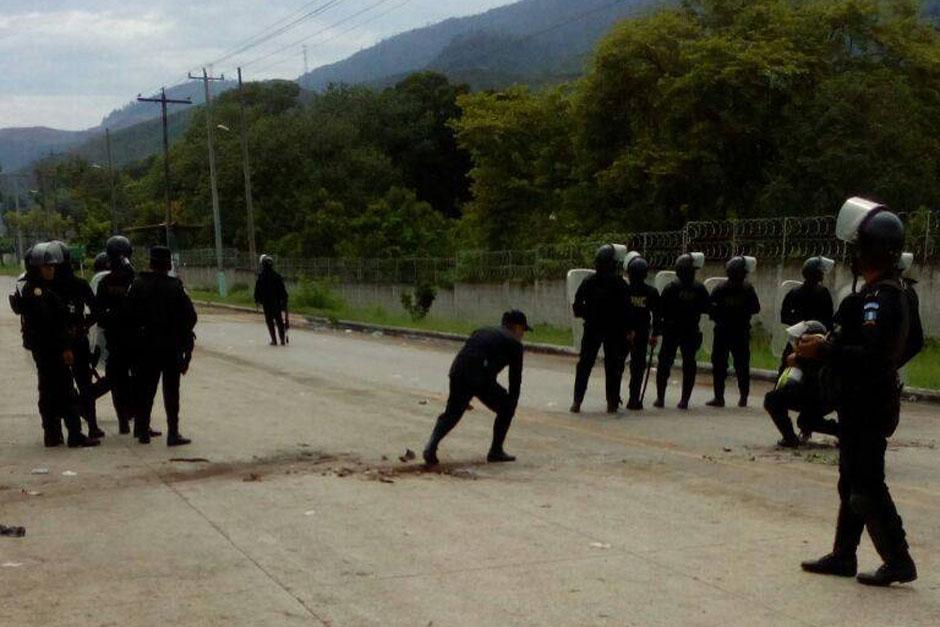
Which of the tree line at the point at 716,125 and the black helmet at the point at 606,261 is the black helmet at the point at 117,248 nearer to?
the black helmet at the point at 606,261

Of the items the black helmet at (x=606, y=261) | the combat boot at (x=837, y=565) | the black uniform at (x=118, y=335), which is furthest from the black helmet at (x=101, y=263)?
the combat boot at (x=837, y=565)

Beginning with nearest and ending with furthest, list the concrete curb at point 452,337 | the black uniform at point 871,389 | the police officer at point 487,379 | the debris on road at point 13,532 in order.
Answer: the black uniform at point 871,389 < the debris on road at point 13,532 < the police officer at point 487,379 < the concrete curb at point 452,337

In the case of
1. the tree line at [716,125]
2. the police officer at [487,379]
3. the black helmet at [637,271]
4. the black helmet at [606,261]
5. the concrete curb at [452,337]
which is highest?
the tree line at [716,125]

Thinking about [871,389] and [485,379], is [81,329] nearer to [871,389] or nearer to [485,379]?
[485,379]

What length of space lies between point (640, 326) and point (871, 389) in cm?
838

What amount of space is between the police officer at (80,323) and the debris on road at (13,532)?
3708mm

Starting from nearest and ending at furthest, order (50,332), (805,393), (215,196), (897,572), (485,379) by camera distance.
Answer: (897,572)
(805,393)
(485,379)
(50,332)
(215,196)

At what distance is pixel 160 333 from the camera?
1121 cm

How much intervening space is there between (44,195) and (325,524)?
362ft

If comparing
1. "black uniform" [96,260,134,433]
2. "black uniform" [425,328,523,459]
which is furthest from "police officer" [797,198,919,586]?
"black uniform" [96,260,134,433]

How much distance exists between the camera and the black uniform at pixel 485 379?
10281 millimetres

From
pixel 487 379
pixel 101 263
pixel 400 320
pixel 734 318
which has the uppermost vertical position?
pixel 101 263

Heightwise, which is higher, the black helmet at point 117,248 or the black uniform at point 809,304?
the black helmet at point 117,248

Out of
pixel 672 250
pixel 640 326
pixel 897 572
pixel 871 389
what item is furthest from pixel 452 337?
pixel 871 389
